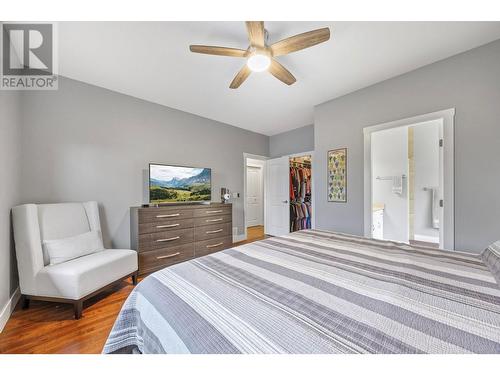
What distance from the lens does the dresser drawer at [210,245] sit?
3131 mm

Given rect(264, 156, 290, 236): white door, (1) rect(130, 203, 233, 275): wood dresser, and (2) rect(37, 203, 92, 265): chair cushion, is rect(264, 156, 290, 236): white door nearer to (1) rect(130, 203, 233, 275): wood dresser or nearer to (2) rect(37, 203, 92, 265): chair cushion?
(1) rect(130, 203, 233, 275): wood dresser

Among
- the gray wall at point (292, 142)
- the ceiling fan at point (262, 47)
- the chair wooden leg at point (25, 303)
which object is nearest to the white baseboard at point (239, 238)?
the gray wall at point (292, 142)

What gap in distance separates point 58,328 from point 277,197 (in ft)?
12.6

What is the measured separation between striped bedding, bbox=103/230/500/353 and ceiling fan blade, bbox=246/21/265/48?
5.06 ft

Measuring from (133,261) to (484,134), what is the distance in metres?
3.78

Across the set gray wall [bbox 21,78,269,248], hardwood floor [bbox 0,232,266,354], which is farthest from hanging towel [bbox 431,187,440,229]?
hardwood floor [bbox 0,232,266,354]

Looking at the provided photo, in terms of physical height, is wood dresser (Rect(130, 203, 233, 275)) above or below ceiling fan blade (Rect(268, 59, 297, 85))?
below

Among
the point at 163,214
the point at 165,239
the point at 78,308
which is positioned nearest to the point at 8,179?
the point at 78,308

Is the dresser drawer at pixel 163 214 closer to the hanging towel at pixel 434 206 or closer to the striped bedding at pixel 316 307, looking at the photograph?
the striped bedding at pixel 316 307

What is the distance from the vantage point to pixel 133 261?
228 centimetres

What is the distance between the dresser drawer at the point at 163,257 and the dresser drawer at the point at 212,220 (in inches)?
13.6

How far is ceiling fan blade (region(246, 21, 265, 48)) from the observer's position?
1334mm

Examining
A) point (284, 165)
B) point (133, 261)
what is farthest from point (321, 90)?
point (133, 261)

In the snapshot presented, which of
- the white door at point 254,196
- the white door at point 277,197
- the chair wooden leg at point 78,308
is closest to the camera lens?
the chair wooden leg at point 78,308
